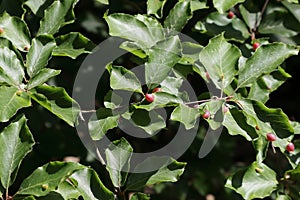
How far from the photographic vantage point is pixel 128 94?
1.59m

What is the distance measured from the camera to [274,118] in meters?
1.57

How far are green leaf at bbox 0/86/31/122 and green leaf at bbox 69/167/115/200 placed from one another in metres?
0.21

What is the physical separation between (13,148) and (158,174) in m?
0.37

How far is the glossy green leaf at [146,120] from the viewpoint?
1546mm

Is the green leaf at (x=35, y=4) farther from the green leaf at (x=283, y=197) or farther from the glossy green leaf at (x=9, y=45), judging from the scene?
the green leaf at (x=283, y=197)

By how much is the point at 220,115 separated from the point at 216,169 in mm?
1153

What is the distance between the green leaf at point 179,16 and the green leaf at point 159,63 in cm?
16

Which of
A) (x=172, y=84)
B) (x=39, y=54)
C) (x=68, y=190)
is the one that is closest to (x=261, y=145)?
(x=172, y=84)

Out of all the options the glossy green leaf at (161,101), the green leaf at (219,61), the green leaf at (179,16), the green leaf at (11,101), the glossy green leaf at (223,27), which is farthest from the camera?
the glossy green leaf at (223,27)

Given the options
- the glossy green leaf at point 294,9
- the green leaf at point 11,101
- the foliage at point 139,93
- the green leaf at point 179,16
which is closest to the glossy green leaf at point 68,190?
the foliage at point 139,93

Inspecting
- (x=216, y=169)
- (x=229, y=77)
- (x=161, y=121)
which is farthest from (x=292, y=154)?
(x=216, y=169)

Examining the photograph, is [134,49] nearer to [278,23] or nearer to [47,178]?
[47,178]

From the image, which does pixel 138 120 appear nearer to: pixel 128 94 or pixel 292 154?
pixel 128 94

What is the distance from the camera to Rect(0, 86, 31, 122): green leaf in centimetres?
139
